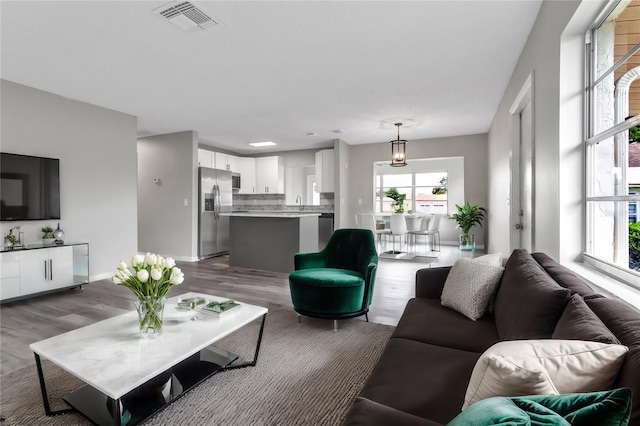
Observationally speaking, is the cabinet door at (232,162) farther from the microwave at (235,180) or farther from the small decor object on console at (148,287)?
the small decor object on console at (148,287)

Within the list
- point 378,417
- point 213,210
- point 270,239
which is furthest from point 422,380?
point 213,210

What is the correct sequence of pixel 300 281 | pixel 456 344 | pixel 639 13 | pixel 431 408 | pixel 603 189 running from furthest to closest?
pixel 300 281, pixel 603 189, pixel 456 344, pixel 639 13, pixel 431 408

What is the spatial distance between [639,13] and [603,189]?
808 mm

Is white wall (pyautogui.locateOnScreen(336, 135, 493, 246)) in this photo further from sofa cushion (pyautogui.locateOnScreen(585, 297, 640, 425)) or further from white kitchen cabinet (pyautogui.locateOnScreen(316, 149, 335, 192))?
sofa cushion (pyautogui.locateOnScreen(585, 297, 640, 425))

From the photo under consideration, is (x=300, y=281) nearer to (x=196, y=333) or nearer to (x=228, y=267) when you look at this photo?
(x=196, y=333)

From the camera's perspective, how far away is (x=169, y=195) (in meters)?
6.35

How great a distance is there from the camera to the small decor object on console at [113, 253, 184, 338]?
166cm

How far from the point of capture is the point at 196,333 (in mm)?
1728

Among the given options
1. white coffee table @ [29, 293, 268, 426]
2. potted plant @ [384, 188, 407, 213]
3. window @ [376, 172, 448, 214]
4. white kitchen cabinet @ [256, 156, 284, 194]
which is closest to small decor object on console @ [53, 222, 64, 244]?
white coffee table @ [29, 293, 268, 426]

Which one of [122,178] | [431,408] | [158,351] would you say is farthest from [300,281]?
[122,178]

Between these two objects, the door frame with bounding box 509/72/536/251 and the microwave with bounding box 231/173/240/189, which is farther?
the microwave with bounding box 231/173/240/189

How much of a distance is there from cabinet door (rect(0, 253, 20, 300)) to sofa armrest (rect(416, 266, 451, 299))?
4.15m

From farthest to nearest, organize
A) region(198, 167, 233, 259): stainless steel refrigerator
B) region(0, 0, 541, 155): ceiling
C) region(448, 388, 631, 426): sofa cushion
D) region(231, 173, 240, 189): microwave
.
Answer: region(231, 173, 240, 189): microwave → region(198, 167, 233, 259): stainless steel refrigerator → region(0, 0, 541, 155): ceiling → region(448, 388, 631, 426): sofa cushion

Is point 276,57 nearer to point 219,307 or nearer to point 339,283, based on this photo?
point 339,283
